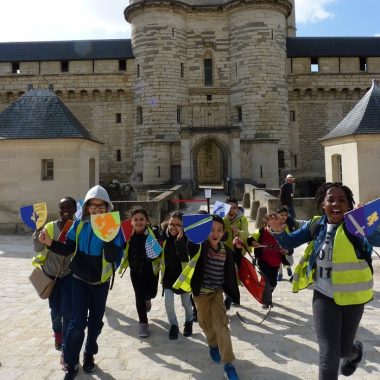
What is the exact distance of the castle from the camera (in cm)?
2386

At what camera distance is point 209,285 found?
140 inches

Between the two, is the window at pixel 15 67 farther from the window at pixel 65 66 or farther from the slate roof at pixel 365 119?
the slate roof at pixel 365 119

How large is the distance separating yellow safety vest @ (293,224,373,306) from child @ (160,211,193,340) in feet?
6.30

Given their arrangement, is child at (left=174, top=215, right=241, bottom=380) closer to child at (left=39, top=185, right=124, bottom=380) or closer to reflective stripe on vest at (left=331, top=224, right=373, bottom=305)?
child at (left=39, top=185, right=124, bottom=380)

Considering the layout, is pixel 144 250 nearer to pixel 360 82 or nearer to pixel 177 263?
pixel 177 263

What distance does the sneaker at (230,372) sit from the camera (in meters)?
3.27

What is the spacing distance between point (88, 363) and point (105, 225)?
1336 mm

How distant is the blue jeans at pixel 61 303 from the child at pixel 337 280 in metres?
2.32

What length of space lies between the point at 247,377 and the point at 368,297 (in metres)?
1.34

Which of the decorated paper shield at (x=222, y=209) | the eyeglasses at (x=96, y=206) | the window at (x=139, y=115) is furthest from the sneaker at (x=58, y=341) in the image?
the window at (x=139, y=115)

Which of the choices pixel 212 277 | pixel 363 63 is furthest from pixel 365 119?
pixel 363 63

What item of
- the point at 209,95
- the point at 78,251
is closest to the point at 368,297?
the point at 78,251

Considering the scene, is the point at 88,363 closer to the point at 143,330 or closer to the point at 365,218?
the point at 143,330

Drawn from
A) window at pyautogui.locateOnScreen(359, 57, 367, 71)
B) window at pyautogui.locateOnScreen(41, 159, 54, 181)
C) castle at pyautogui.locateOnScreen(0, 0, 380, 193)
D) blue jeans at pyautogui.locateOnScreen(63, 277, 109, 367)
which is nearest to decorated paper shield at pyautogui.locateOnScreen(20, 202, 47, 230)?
blue jeans at pyautogui.locateOnScreen(63, 277, 109, 367)
